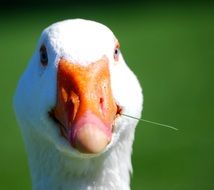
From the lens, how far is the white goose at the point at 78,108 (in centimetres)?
334

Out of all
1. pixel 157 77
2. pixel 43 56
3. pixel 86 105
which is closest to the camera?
pixel 86 105

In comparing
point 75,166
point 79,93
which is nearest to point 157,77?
point 75,166

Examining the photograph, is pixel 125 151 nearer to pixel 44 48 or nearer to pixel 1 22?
pixel 44 48

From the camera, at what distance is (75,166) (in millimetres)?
3744

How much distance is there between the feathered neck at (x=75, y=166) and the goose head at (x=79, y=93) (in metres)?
0.06

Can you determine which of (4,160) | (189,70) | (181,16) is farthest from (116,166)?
(181,16)

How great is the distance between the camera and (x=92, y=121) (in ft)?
10.7

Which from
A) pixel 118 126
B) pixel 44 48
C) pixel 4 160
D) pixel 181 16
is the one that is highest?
pixel 44 48

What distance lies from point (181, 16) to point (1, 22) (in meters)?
2.08

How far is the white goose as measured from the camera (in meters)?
3.34

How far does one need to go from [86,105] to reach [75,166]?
1.59ft

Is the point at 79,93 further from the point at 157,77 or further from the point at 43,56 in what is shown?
the point at 157,77

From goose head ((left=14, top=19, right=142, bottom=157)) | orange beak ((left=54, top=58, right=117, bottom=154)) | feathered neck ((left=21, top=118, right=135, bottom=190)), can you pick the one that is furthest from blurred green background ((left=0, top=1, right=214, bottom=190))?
orange beak ((left=54, top=58, right=117, bottom=154))

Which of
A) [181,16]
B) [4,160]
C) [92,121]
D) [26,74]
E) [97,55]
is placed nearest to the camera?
[92,121]
